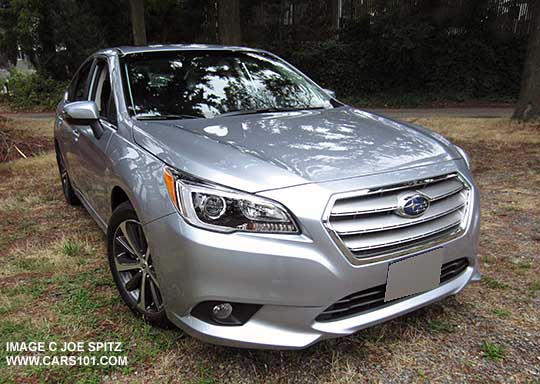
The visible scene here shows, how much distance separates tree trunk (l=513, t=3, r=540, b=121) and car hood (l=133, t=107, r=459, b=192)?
6.35 m

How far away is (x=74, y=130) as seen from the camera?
3.58 meters

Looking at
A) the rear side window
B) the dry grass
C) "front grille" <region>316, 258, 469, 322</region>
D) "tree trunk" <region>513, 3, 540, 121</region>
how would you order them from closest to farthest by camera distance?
"front grille" <region>316, 258, 469, 322</region>
the dry grass
the rear side window
"tree trunk" <region>513, 3, 540, 121</region>

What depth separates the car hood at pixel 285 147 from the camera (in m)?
1.95

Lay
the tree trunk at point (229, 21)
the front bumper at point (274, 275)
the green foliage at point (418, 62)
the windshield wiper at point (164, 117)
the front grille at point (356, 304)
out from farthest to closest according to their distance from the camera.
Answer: the green foliage at point (418, 62) → the tree trunk at point (229, 21) → the windshield wiper at point (164, 117) → the front grille at point (356, 304) → the front bumper at point (274, 275)

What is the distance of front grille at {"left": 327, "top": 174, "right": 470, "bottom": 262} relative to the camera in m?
1.87

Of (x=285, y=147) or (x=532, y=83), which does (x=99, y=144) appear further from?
(x=532, y=83)

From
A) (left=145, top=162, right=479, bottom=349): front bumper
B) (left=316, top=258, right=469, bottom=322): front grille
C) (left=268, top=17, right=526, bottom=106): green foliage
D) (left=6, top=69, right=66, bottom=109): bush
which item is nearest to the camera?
(left=145, top=162, right=479, bottom=349): front bumper

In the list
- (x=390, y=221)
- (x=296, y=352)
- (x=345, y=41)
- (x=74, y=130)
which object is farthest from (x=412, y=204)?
(x=345, y=41)

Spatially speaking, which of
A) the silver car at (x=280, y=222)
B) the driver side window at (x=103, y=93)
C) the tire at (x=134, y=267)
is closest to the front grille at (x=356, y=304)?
the silver car at (x=280, y=222)

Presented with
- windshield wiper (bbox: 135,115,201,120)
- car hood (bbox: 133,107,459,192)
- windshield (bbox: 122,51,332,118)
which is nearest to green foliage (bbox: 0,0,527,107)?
windshield (bbox: 122,51,332,118)

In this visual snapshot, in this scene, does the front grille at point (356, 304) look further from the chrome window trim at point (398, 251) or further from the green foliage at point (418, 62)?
the green foliage at point (418, 62)

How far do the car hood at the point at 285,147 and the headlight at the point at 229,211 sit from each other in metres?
0.05

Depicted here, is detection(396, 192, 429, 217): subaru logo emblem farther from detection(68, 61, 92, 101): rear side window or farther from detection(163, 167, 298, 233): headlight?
detection(68, 61, 92, 101): rear side window

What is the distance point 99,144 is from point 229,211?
4.57 ft
